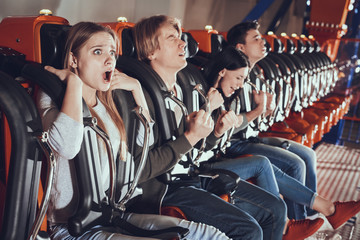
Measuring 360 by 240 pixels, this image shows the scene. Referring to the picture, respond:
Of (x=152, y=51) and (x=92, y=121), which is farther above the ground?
(x=152, y=51)

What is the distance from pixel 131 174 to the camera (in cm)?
148

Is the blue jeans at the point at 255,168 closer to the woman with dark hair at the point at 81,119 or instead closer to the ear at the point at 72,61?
the woman with dark hair at the point at 81,119

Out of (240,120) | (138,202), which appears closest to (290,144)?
(240,120)

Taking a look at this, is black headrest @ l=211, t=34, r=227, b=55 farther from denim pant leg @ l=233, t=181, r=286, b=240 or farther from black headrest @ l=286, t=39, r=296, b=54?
black headrest @ l=286, t=39, r=296, b=54

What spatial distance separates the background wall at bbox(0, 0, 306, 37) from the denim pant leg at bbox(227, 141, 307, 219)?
1.28 metres

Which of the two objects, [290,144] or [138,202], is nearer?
[138,202]

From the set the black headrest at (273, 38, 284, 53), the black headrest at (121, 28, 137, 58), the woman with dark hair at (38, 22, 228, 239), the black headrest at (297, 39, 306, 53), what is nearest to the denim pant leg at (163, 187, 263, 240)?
the woman with dark hair at (38, 22, 228, 239)

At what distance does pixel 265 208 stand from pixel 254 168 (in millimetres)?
307

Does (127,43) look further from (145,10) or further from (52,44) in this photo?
(145,10)

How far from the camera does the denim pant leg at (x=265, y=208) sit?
199 cm

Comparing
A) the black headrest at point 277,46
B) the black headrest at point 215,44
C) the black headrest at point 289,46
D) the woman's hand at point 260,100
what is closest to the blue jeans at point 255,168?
the woman's hand at point 260,100

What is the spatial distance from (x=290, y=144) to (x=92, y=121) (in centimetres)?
199

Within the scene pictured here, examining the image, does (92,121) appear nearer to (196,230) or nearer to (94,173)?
(94,173)

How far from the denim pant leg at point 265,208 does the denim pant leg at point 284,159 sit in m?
0.59
